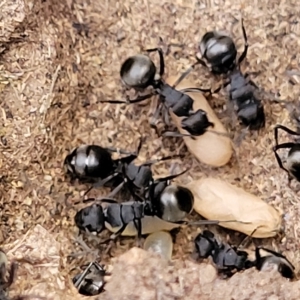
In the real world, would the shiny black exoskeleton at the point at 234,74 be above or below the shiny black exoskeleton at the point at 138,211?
above

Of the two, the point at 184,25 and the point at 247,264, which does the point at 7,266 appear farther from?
the point at 184,25

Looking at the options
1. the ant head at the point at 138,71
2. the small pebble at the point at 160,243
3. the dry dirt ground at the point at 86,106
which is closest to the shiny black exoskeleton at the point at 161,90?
the ant head at the point at 138,71

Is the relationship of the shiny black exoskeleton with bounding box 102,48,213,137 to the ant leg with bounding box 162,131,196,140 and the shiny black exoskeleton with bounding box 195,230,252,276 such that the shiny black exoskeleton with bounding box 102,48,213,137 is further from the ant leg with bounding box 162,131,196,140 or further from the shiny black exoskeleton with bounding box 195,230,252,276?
the shiny black exoskeleton with bounding box 195,230,252,276

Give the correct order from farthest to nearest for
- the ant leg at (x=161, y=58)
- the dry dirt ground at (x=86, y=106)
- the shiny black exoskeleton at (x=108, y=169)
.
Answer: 1. the ant leg at (x=161, y=58)
2. the shiny black exoskeleton at (x=108, y=169)
3. the dry dirt ground at (x=86, y=106)

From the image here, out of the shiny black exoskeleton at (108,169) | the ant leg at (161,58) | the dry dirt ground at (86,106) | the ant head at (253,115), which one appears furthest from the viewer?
the ant leg at (161,58)

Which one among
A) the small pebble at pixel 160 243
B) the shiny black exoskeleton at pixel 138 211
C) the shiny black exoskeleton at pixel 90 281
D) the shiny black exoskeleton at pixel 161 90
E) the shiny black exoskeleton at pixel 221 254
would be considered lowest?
the shiny black exoskeleton at pixel 221 254

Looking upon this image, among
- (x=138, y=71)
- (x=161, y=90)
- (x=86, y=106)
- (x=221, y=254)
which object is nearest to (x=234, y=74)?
(x=161, y=90)

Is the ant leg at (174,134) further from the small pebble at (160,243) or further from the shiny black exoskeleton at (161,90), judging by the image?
the small pebble at (160,243)
